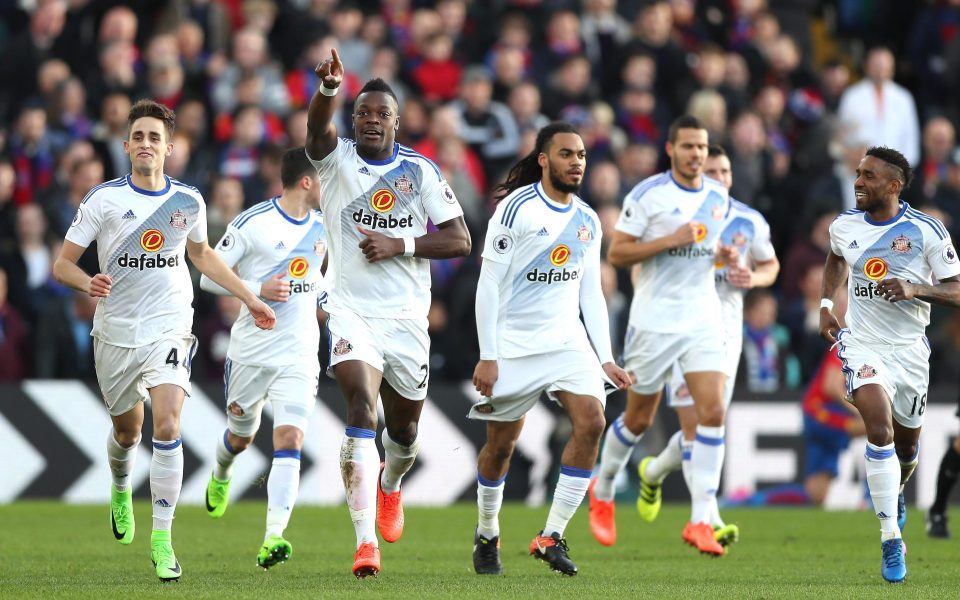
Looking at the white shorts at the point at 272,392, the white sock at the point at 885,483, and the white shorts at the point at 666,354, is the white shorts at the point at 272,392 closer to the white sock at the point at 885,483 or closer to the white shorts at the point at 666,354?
the white shorts at the point at 666,354

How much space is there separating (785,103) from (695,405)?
1019 cm

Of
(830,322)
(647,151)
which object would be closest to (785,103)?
(647,151)

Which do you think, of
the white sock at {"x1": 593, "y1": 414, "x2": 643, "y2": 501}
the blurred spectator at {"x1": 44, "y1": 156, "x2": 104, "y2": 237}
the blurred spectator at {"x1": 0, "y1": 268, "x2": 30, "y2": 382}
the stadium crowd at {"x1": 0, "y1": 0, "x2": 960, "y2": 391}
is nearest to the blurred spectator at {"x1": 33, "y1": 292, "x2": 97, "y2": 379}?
the stadium crowd at {"x1": 0, "y1": 0, "x2": 960, "y2": 391}

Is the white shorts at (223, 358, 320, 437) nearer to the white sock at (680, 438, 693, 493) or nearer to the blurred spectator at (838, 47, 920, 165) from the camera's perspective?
the white sock at (680, 438, 693, 493)

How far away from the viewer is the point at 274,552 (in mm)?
10469

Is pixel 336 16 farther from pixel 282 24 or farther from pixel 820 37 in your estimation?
pixel 820 37

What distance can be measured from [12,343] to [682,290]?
7.75 m

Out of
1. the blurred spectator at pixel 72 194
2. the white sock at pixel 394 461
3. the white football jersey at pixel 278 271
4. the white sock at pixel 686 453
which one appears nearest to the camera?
the white sock at pixel 394 461

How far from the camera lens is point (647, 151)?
1975 cm

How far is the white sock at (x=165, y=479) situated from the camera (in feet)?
33.9

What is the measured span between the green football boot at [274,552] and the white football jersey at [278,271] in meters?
2.41

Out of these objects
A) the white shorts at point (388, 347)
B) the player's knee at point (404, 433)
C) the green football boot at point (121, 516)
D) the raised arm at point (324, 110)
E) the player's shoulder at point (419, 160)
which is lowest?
the green football boot at point (121, 516)

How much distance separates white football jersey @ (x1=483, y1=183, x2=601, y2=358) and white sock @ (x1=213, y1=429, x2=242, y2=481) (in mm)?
3292

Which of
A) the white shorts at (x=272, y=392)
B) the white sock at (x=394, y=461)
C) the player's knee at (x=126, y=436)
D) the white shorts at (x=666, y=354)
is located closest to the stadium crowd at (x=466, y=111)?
the white shorts at (x=272, y=392)
